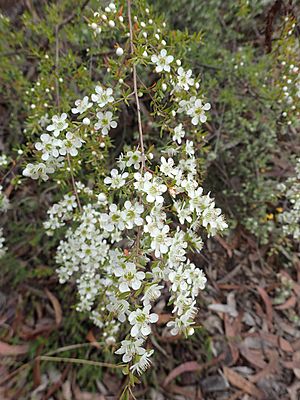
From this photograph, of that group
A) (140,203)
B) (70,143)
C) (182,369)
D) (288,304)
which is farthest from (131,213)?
(288,304)

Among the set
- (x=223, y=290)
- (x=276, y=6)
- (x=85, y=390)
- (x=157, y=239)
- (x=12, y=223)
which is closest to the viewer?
(x=157, y=239)

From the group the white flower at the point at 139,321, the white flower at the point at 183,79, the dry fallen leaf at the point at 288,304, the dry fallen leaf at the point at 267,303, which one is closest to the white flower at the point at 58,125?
the white flower at the point at 183,79

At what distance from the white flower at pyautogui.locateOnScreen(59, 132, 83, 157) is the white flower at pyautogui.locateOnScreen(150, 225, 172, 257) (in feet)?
1.74

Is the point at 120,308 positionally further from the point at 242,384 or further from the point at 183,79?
the point at 242,384

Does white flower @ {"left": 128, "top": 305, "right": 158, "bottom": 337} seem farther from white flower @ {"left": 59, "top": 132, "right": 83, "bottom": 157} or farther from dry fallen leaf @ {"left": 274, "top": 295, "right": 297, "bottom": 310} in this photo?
dry fallen leaf @ {"left": 274, "top": 295, "right": 297, "bottom": 310}

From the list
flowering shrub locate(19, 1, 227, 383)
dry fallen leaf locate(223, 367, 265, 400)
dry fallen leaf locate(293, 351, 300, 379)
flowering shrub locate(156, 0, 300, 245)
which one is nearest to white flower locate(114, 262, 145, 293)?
flowering shrub locate(19, 1, 227, 383)

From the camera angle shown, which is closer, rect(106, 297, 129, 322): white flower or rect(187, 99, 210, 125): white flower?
rect(106, 297, 129, 322): white flower

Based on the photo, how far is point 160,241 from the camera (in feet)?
4.89

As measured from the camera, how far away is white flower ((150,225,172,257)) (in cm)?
147

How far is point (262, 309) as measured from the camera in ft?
12.0

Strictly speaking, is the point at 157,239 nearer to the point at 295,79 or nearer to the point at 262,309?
the point at 295,79

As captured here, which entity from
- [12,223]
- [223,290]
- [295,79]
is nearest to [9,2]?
[12,223]

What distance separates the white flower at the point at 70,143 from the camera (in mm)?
1731

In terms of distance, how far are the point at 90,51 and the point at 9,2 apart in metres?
1.50
